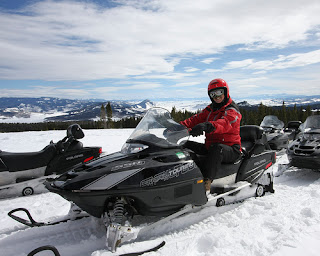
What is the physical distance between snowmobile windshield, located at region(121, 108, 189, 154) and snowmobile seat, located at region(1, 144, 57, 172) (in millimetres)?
2567

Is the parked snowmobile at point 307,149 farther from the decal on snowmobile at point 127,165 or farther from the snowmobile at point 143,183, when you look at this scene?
the decal on snowmobile at point 127,165

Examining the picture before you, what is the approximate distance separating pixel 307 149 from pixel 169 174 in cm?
413

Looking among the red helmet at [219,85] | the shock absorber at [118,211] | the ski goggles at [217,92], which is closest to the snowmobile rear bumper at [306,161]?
the red helmet at [219,85]

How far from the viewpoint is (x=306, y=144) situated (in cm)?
561

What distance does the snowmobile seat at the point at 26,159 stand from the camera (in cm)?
466

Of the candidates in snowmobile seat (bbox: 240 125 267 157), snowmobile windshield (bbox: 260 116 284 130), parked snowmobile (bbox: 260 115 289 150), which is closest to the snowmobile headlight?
snowmobile seat (bbox: 240 125 267 157)

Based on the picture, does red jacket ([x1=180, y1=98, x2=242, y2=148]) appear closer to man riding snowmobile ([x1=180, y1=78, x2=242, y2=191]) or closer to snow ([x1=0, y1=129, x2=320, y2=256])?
man riding snowmobile ([x1=180, y1=78, x2=242, y2=191])

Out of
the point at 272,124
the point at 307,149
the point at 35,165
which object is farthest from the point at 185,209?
the point at 272,124

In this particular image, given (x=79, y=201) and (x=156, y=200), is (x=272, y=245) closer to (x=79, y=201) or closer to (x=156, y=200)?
(x=156, y=200)

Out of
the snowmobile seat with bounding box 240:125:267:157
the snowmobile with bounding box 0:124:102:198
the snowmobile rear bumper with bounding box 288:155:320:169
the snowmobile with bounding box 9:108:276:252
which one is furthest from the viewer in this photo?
the snowmobile rear bumper with bounding box 288:155:320:169

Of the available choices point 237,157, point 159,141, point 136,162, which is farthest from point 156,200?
point 237,157

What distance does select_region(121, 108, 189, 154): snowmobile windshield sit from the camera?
9.68 feet

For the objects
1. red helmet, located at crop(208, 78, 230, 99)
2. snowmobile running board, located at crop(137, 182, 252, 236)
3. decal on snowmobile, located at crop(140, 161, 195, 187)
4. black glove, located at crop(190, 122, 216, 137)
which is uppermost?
red helmet, located at crop(208, 78, 230, 99)

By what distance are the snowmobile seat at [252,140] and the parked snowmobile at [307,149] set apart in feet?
5.32
